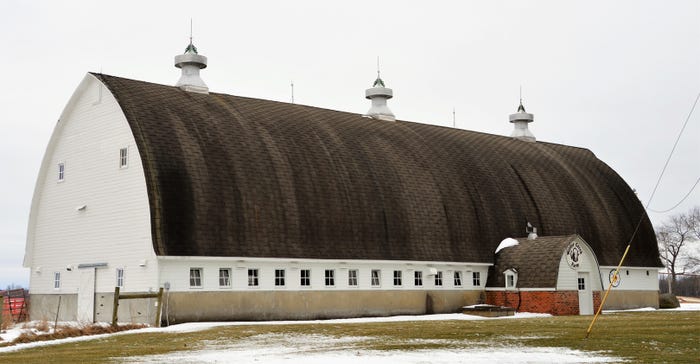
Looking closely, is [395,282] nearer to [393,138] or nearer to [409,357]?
[393,138]

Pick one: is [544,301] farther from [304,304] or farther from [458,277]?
[304,304]

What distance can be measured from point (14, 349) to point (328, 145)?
20.3 meters

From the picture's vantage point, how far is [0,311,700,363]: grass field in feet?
67.3

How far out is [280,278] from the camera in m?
36.7

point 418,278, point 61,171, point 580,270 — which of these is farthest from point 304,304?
point 580,270

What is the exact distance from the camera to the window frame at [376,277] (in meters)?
39.8

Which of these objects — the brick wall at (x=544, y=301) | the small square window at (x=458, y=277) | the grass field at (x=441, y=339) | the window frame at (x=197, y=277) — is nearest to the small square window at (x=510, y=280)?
the brick wall at (x=544, y=301)

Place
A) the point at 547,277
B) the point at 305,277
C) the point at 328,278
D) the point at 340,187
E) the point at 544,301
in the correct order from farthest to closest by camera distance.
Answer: the point at 547,277 → the point at 544,301 → the point at 340,187 → the point at 328,278 → the point at 305,277

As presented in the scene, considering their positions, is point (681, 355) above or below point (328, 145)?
below

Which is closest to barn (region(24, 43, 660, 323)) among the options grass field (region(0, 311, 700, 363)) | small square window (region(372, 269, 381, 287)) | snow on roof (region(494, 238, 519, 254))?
small square window (region(372, 269, 381, 287))

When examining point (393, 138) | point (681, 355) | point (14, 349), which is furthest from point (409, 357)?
point (393, 138)

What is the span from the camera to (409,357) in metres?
19.1

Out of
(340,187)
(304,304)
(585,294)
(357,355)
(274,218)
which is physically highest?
(340,187)

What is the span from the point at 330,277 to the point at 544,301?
32.1 feet
